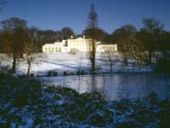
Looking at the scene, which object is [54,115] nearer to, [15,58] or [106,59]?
[15,58]

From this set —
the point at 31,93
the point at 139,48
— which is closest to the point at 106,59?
the point at 139,48

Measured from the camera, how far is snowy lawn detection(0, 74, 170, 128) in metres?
12.3

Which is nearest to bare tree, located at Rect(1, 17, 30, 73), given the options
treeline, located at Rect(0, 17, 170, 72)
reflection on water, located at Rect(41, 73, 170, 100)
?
treeline, located at Rect(0, 17, 170, 72)

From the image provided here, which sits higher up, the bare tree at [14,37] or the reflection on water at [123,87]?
the bare tree at [14,37]

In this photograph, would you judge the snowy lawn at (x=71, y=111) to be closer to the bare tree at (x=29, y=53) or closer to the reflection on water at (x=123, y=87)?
the reflection on water at (x=123, y=87)

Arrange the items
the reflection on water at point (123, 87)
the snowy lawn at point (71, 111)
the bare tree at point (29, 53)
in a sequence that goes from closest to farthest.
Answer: the snowy lawn at point (71, 111)
the reflection on water at point (123, 87)
the bare tree at point (29, 53)

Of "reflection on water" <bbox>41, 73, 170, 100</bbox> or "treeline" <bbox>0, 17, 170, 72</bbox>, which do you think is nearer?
"reflection on water" <bbox>41, 73, 170, 100</bbox>

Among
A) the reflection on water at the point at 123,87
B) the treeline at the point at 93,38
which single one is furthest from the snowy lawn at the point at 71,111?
the treeline at the point at 93,38

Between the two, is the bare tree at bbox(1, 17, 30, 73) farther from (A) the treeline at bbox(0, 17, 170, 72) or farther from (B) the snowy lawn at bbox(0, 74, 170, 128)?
(B) the snowy lawn at bbox(0, 74, 170, 128)

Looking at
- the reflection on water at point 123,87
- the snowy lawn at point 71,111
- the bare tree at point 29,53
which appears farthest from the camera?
the bare tree at point 29,53

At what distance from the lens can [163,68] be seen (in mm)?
27688

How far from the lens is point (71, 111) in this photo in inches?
544

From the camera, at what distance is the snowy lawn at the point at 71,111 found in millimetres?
12281

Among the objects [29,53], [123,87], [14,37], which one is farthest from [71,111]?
[14,37]
